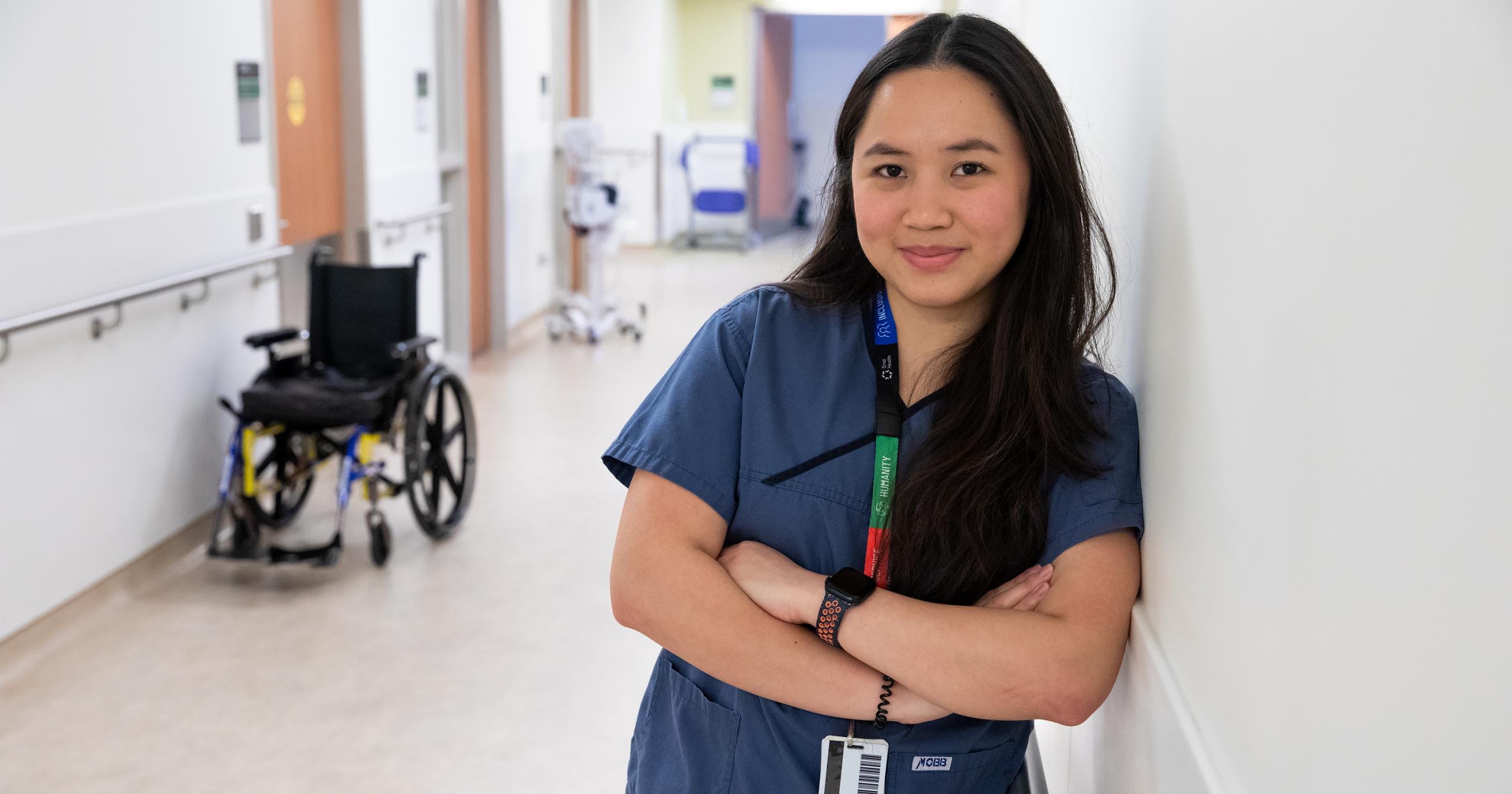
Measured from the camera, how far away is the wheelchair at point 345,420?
3850 millimetres

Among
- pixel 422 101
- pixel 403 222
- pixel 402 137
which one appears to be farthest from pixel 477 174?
pixel 403 222

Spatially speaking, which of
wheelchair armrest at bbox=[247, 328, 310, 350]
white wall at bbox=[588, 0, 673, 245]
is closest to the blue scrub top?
wheelchair armrest at bbox=[247, 328, 310, 350]

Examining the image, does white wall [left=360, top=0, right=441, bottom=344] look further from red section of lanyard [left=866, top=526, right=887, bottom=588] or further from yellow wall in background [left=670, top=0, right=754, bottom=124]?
yellow wall in background [left=670, top=0, right=754, bottom=124]

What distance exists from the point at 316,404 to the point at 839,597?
117 inches

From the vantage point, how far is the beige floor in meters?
2.86

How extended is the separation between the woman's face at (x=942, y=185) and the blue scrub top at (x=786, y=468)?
0.43ft

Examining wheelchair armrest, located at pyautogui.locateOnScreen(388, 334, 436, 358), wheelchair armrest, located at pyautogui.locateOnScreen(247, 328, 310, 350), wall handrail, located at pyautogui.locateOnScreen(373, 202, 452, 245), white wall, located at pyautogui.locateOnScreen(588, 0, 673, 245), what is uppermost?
white wall, located at pyautogui.locateOnScreen(588, 0, 673, 245)

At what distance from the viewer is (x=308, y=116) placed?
5.24m

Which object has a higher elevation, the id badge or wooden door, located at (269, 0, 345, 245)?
wooden door, located at (269, 0, 345, 245)

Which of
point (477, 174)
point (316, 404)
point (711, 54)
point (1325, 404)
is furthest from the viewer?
point (711, 54)

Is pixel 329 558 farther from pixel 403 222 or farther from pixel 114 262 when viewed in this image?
pixel 403 222

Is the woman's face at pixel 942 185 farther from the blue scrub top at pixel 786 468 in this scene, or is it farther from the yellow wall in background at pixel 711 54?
the yellow wall in background at pixel 711 54

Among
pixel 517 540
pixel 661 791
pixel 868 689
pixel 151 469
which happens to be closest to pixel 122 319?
pixel 151 469

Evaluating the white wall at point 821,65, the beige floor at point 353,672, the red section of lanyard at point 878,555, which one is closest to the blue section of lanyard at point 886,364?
the red section of lanyard at point 878,555
